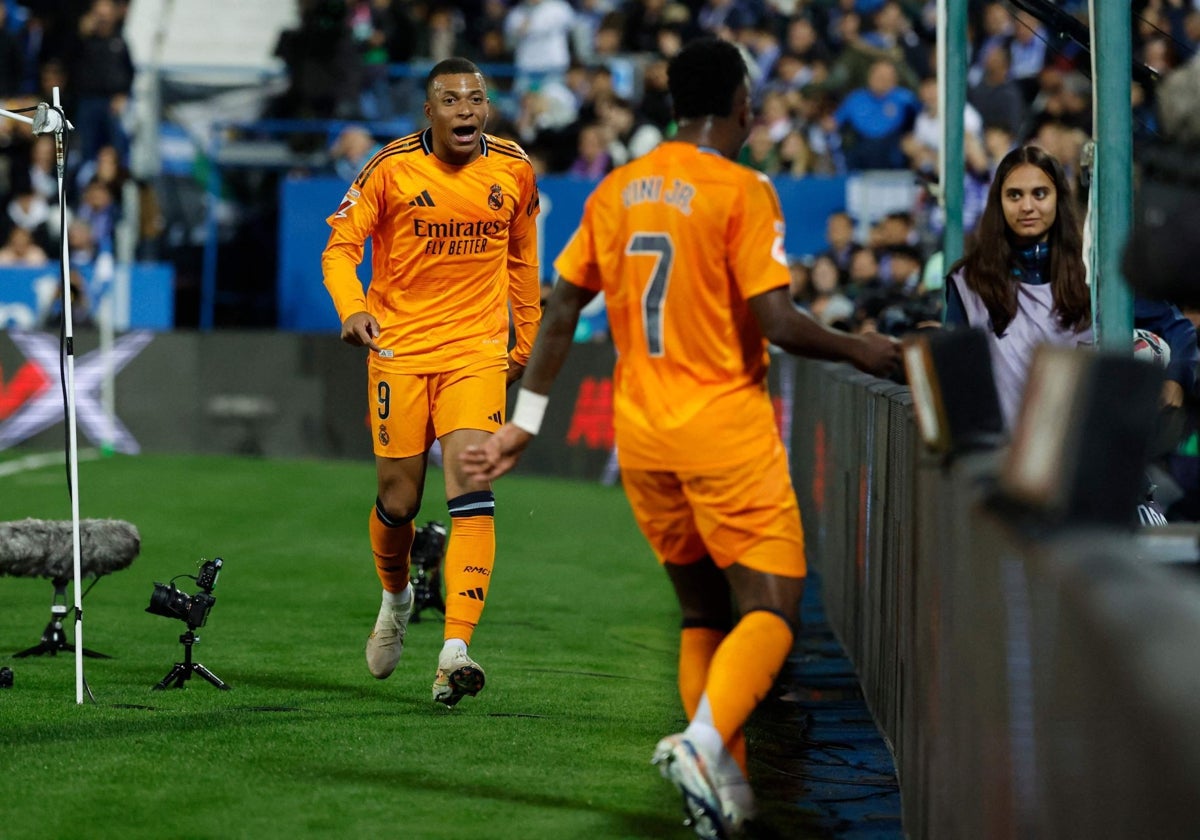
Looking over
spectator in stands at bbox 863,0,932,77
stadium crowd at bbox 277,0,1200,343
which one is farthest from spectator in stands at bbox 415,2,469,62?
spectator in stands at bbox 863,0,932,77

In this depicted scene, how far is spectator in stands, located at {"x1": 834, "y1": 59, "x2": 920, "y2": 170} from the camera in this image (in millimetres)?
18641

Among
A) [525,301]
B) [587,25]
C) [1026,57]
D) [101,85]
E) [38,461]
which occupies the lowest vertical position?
[38,461]

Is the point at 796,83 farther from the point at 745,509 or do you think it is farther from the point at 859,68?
the point at 745,509

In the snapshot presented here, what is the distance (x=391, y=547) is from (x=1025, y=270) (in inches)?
109

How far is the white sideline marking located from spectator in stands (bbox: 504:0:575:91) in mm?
6607

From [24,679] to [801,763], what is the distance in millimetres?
Result: 3265

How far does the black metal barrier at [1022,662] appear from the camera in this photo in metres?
2.39

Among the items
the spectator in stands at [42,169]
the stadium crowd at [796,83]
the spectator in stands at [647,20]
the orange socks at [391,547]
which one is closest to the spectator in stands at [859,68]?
the stadium crowd at [796,83]

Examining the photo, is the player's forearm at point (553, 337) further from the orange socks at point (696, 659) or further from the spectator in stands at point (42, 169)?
the spectator in stands at point (42, 169)

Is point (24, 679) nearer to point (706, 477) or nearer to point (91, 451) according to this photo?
point (706, 477)

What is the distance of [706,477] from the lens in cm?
511

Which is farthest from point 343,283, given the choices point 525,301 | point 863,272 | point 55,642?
point 863,272

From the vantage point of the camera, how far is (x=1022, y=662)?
3.39m

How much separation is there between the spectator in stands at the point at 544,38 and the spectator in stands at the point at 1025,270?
53.5ft
